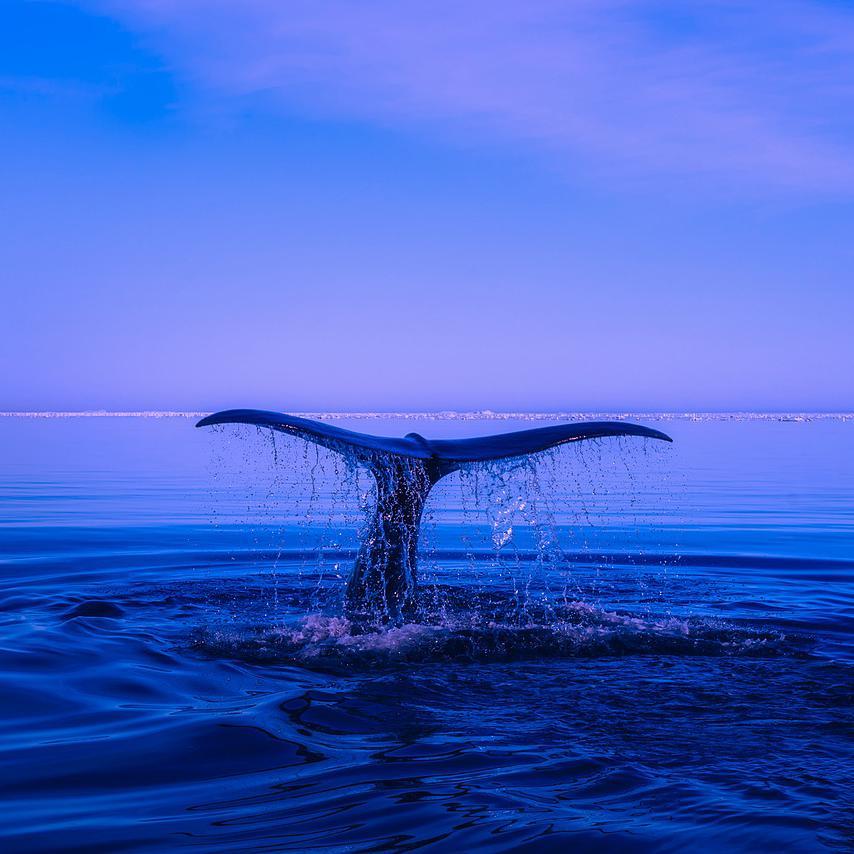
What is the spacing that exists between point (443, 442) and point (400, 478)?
1.36ft

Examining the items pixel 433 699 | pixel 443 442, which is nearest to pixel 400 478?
pixel 443 442

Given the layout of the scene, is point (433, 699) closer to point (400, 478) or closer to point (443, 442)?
point (400, 478)

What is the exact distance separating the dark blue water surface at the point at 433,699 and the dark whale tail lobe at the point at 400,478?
223mm

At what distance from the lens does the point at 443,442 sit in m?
7.20

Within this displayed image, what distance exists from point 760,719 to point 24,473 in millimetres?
21620

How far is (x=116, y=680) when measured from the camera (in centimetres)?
556

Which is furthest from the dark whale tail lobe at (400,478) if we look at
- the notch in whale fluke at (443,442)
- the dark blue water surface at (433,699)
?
the dark blue water surface at (433,699)

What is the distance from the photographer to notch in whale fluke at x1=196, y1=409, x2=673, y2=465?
6156mm

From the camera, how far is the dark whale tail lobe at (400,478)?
6.66 meters

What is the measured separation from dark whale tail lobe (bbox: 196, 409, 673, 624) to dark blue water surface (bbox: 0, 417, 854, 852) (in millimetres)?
223

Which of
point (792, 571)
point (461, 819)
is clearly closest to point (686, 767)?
point (461, 819)

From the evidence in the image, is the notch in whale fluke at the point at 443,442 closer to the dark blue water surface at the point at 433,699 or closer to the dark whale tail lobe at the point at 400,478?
the dark whale tail lobe at the point at 400,478

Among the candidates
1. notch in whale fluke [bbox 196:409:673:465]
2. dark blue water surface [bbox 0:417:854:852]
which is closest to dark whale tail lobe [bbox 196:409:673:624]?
notch in whale fluke [bbox 196:409:673:465]

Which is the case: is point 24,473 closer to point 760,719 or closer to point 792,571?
point 792,571
